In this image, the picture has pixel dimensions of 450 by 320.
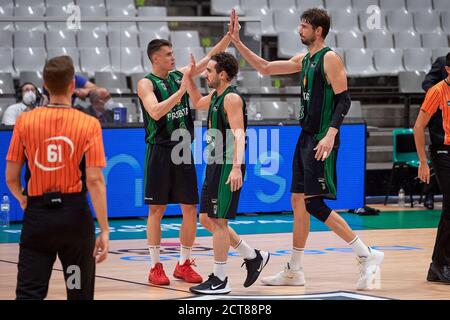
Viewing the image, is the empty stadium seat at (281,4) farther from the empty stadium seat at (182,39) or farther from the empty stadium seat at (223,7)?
the empty stadium seat at (182,39)

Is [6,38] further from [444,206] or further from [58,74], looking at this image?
[58,74]

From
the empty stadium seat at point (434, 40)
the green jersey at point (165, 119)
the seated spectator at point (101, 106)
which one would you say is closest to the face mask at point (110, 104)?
the seated spectator at point (101, 106)

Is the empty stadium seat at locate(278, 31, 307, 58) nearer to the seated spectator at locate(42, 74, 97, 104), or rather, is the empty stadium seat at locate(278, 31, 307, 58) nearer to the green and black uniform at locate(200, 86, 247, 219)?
the seated spectator at locate(42, 74, 97, 104)

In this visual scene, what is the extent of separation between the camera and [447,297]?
7062mm

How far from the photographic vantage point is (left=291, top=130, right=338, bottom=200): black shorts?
7.43 metres

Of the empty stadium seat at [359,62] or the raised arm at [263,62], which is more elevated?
the empty stadium seat at [359,62]

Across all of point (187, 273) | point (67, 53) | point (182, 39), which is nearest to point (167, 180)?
point (187, 273)

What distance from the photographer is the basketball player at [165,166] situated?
25.8 feet

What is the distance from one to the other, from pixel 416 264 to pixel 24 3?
8445 mm

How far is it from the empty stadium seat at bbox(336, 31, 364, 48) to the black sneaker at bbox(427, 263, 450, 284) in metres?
9.35

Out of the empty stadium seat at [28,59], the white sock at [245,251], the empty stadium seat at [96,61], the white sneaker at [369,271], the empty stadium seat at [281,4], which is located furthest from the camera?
the empty stadium seat at [281,4]

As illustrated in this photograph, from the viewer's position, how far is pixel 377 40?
56.3 ft

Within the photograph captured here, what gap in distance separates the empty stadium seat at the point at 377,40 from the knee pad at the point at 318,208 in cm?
1006
